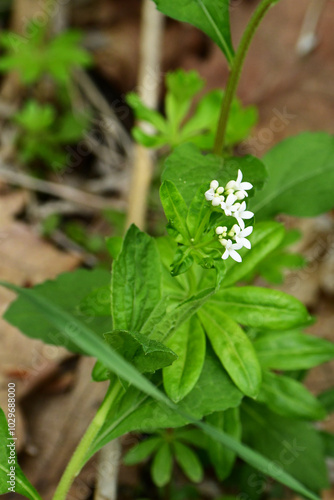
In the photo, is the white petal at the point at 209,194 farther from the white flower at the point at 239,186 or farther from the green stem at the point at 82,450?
the green stem at the point at 82,450

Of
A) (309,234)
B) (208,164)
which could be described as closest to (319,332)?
(309,234)

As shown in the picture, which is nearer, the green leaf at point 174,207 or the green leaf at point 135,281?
the green leaf at point 174,207

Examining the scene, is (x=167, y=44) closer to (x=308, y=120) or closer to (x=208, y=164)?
(x=308, y=120)

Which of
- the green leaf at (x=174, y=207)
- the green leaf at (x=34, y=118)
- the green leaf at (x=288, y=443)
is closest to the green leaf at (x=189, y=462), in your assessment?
the green leaf at (x=288, y=443)

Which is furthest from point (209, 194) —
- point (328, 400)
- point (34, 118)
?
point (34, 118)

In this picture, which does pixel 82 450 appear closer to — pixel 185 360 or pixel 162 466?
pixel 185 360

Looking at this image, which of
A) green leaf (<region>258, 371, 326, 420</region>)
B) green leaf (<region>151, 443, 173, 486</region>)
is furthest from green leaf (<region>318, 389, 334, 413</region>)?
green leaf (<region>151, 443, 173, 486</region>)
